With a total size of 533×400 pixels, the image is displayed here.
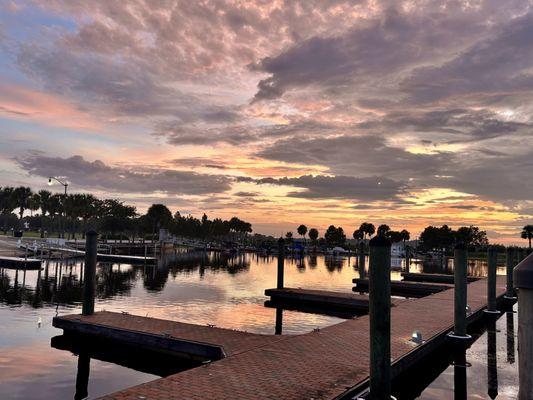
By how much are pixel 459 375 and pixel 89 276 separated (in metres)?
14.4

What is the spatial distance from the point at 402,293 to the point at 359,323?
Answer: 22.9 meters

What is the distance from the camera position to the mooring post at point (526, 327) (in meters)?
5.73

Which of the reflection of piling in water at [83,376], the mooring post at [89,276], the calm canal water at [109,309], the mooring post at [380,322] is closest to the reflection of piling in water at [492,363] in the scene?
the calm canal water at [109,309]

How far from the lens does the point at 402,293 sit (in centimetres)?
3966

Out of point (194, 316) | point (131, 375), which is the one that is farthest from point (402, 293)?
point (131, 375)

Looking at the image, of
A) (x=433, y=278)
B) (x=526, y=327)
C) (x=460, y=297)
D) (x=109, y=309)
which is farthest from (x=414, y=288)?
(x=526, y=327)

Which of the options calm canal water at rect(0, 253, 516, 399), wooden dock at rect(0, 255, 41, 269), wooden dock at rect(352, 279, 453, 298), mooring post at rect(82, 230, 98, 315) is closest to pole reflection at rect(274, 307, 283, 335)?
calm canal water at rect(0, 253, 516, 399)

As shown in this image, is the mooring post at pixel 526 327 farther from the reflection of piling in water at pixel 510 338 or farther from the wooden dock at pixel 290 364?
the reflection of piling in water at pixel 510 338

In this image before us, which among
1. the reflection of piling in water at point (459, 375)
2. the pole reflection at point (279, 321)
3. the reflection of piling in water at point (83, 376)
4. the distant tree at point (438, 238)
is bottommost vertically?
the reflection of piling in water at point (83, 376)

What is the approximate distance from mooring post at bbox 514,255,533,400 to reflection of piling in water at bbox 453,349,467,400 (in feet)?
27.2

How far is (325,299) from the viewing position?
30109 mm

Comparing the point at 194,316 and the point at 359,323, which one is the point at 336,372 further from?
the point at 194,316

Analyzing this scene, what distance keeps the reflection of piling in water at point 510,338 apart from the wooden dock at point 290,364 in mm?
2342

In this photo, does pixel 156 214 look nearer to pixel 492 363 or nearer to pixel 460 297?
pixel 460 297
